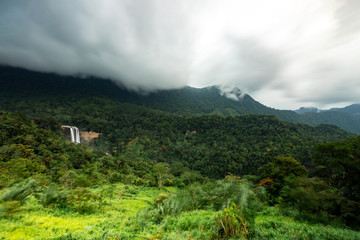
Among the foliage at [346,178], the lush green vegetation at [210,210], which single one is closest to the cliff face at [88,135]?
the lush green vegetation at [210,210]

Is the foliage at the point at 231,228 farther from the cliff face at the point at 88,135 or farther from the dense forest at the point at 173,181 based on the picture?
the cliff face at the point at 88,135

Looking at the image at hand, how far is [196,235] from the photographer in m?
4.72

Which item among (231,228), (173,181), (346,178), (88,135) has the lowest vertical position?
(173,181)

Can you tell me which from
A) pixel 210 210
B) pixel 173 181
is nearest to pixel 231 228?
pixel 210 210

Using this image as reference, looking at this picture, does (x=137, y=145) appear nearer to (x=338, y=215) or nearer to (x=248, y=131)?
(x=248, y=131)

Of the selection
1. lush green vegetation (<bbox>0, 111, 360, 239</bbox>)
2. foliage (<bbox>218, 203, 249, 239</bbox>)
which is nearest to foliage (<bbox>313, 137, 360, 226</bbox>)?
lush green vegetation (<bbox>0, 111, 360, 239</bbox>)

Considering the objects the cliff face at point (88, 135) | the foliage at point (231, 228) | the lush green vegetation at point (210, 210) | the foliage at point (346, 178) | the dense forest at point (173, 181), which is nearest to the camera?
the foliage at point (231, 228)

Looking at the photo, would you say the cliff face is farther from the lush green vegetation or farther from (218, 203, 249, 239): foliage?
(218, 203, 249, 239): foliage

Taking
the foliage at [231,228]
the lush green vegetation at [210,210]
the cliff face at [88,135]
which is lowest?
the cliff face at [88,135]

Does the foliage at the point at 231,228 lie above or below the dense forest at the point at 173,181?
above

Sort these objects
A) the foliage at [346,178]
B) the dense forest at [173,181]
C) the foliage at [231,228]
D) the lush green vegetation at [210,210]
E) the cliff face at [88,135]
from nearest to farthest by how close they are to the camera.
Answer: the foliage at [231,228], the lush green vegetation at [210,210], the dense forest at [173,181], the foliage at [346,178], the cliff face at [88,135]

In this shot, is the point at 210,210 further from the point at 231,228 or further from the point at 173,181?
the point at 173,181

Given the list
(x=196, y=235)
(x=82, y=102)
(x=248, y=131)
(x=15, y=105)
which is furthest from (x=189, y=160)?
(x=15, y=105)

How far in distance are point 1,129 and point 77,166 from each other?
15.1 meters
